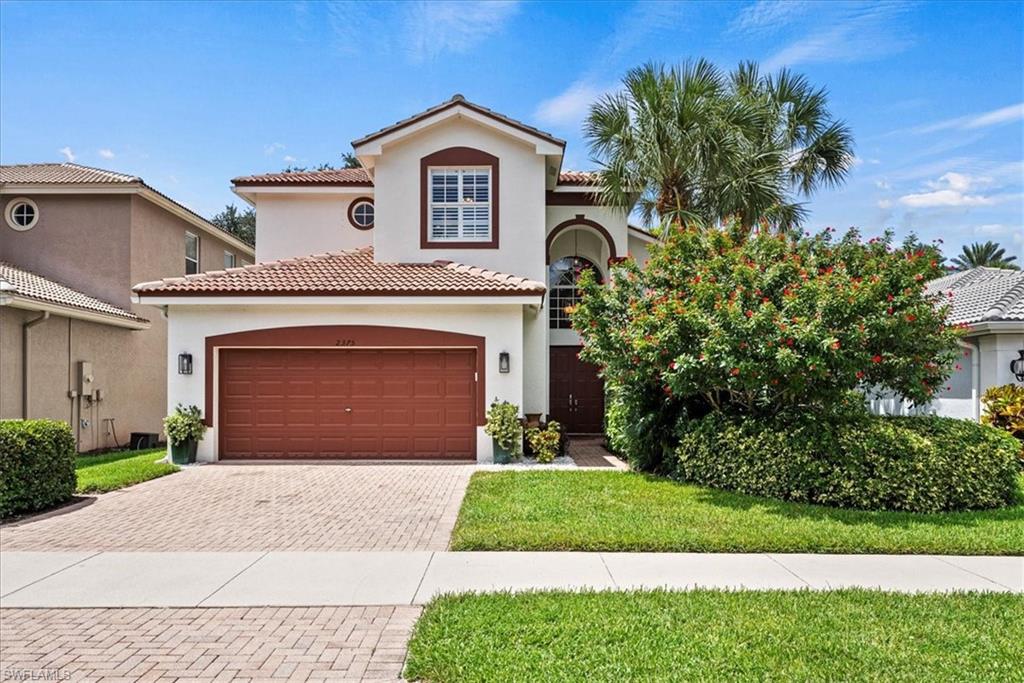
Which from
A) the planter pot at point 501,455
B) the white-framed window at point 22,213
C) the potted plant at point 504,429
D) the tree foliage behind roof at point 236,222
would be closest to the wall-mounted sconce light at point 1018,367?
the potted plant at point 504,429

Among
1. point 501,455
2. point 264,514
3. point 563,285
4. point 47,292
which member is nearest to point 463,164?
point 563,285

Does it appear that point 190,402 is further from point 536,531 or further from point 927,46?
point 927,46

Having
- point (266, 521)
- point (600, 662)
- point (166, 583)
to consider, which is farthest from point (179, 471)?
point (600, 662)

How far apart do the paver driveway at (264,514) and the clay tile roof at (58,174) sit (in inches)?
396

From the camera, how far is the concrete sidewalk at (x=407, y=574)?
5975 millimetres

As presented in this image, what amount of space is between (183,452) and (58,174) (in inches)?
428

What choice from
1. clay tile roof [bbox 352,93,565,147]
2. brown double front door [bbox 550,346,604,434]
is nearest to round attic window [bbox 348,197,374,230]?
clay tile roof [bbox 352,93,565,147]

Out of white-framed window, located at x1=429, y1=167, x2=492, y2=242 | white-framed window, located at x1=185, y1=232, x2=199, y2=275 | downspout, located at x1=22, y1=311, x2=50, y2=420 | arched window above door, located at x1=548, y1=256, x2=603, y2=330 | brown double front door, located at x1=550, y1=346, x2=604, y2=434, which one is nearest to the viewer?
downspout, located at x1=22, y1=311, x2=50, y2=420

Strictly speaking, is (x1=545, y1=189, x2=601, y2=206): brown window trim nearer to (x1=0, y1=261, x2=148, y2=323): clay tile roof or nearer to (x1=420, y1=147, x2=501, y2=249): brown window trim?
(x1=420, y1=147, x2=501, y2=249): brown window trim

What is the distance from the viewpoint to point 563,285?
19.1 meters

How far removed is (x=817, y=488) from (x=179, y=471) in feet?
37.9

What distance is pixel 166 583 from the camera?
20.7 ft

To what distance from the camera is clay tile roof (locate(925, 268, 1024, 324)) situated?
13.6m

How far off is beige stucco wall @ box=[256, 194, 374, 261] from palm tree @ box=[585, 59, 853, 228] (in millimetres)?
7181
